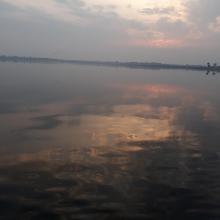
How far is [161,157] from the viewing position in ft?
74.4

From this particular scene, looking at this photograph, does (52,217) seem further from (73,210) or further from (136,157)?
(136,157)

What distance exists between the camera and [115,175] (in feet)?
62.1

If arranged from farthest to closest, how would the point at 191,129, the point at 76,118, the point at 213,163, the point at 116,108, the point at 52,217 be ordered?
the point at 116,108
the point at 76,118
the point at 191,129
the point at 213,163
the point at 52,217

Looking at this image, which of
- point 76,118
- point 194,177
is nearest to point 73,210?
point 194,177

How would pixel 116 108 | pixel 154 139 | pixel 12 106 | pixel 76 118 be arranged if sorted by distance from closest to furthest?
pixel 154 139 < pixel 76 118 < pixel 12 106 < pixel 116 108

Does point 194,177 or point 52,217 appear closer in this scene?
point 52,217

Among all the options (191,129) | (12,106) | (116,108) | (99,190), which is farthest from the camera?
(116,108)

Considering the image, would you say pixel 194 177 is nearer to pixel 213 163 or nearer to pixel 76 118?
pixel 213 163

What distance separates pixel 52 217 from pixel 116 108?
106ft

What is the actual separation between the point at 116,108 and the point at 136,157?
23670 millimetres

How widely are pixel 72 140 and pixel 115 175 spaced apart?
7.68 meters

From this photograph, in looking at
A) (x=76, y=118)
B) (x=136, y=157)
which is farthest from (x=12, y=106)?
(x=136, y=157)

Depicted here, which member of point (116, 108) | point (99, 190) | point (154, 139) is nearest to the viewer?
point (99, 190)

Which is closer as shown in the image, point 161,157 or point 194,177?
point 194,177
